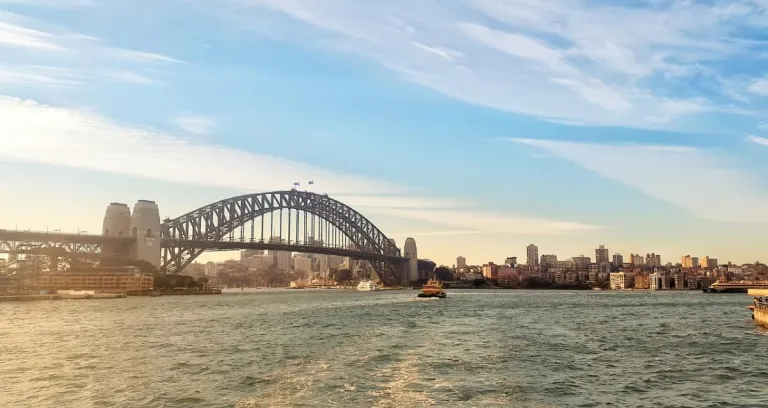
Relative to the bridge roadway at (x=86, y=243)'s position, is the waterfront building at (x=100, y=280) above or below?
below

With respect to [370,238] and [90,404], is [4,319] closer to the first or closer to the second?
[90,404]

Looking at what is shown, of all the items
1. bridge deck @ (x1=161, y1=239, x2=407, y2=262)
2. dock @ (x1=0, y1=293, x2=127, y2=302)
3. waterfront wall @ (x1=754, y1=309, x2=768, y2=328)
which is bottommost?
dock @ (x1=0, y1=293, x2=127, y2=302)

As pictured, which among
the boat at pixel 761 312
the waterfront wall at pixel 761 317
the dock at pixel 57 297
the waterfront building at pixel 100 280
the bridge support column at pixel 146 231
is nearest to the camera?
the waterfront wall at pixel 761 317

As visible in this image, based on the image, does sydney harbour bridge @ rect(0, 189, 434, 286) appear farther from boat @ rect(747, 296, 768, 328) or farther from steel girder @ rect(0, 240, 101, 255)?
boat @ rect(747, 296, 768, 328)

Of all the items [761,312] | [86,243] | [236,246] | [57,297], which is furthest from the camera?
[236,246]

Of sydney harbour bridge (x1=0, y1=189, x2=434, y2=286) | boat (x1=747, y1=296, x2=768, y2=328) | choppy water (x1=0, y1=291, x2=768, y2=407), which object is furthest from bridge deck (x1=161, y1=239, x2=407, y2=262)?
boat (x1=747, y1=296, x2=768, y2=328)

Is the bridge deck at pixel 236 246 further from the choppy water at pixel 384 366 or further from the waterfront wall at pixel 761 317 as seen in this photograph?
the waterfront wall at pixel 761 317

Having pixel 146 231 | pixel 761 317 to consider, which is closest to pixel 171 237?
pixel 146 231

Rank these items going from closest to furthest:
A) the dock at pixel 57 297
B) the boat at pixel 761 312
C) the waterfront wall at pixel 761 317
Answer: the waterfront wall at pixel 761 317, the boat at pixel 761 312, the dock at pixel 57 297

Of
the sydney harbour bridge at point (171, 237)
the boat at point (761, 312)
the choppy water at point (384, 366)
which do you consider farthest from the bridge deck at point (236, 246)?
the boat at point (761, 312)

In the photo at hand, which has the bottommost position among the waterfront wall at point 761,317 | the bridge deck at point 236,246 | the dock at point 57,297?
the dock at point 57,297

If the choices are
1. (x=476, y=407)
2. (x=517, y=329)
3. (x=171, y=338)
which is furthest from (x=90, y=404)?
(x=517, y=329)

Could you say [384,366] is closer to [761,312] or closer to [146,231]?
[761,312]

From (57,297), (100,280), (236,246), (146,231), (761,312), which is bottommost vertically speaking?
(57,297)
